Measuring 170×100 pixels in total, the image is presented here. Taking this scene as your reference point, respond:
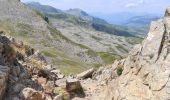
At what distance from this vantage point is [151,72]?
88.9 ft

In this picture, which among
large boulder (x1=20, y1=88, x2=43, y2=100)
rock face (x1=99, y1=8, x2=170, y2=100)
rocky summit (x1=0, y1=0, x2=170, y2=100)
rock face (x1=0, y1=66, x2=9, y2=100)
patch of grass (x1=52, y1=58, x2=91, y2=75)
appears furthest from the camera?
patch of grass (x1=52, y1=58, x2=91, y2=75)

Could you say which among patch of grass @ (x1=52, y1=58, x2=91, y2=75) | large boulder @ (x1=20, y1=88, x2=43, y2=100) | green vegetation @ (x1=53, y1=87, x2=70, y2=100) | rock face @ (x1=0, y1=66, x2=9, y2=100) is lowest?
patch of grass @ (x1=52, y1=58, x2=91, y2=75)

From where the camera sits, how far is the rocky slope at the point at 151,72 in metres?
25.6

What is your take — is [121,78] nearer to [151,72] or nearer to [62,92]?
[151,72]

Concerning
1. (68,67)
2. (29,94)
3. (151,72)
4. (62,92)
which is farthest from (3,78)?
(68,67)

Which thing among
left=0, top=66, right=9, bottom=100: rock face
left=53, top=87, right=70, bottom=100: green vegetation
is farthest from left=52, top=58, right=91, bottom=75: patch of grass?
left=0, top=66, right=9, bottom=100: rock face

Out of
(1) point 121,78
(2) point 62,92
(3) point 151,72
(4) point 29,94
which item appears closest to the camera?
(3) point 151,72

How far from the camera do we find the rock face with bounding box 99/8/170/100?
25594 millimetres

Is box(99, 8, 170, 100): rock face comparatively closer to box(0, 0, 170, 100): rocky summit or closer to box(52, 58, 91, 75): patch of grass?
box(0, 0, 170, 100): rocky summit

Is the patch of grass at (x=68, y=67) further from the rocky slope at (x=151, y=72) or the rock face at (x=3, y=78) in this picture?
the rock face at (x=3, y=78)

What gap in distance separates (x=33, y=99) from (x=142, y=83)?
304 inches

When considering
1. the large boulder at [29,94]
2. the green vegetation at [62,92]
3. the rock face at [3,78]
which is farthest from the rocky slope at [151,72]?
the rock face at [3,78]

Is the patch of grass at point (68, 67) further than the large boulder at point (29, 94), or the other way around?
the patch of grass at point (68, 67)

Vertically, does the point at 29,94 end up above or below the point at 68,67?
above
